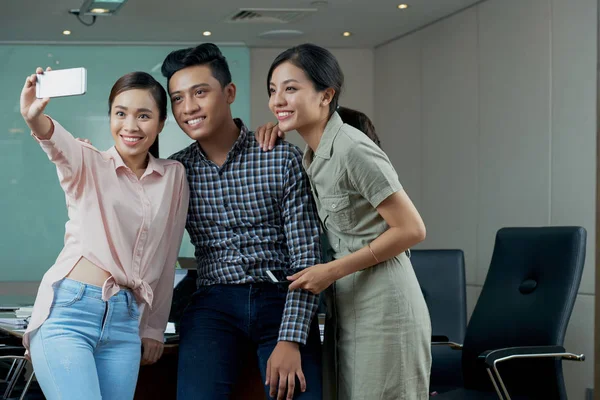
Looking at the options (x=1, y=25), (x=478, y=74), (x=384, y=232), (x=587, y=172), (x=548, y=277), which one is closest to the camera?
(x=384, y=232)

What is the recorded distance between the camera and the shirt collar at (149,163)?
2.10 metres

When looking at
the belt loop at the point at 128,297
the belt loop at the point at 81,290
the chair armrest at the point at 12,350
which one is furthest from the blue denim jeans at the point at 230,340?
the chair armrest at the point at 12,350

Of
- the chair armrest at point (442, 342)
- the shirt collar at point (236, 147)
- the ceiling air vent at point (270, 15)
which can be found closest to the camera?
the shirt collar at point (236, 147)

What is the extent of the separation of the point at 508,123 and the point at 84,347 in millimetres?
4226

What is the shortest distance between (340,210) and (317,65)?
0.38 m

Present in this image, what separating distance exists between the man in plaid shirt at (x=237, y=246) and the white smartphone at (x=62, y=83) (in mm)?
545

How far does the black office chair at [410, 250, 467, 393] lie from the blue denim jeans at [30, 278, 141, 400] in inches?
95.3

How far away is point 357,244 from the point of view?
2105 millimetres

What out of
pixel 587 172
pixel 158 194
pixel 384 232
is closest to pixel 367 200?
pixel 384 232

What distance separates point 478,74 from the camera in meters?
6.00

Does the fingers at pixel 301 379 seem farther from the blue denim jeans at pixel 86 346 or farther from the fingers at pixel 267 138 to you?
the fingers at pixel 267 138

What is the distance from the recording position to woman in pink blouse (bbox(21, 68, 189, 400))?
1897mm

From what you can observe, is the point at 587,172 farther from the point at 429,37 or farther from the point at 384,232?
the point at 384,232

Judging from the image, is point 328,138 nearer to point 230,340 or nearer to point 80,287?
point 230,340
